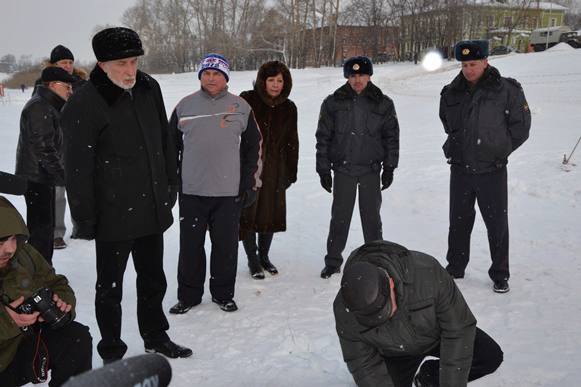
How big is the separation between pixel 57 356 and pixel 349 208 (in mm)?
2953

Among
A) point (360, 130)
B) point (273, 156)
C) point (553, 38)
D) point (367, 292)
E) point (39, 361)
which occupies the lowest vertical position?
point (39, 361)

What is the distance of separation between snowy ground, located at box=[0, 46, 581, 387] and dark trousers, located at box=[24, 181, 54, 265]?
49cm

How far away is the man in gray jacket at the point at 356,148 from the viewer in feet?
15.6

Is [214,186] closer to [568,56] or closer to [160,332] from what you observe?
[160,332]

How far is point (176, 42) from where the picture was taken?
53.5 m

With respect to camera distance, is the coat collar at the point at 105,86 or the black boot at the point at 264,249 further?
the black boot at the point at 264,249

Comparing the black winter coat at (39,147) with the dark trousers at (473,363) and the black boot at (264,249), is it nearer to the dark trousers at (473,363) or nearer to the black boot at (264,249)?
the black boot at (264,249)

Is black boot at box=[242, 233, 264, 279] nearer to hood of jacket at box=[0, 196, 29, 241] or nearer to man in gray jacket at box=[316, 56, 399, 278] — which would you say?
man in gray jacket at box=[316, 56, 399, 278]

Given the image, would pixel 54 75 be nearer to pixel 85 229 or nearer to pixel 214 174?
pixel 214 174

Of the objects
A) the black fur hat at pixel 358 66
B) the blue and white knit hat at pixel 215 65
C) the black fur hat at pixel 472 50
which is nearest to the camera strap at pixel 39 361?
the blue and white knit hat at pixel 215 65

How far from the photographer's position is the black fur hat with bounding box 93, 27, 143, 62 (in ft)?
9.52

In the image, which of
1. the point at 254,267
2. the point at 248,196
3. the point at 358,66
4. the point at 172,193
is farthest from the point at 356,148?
the point at 172,193

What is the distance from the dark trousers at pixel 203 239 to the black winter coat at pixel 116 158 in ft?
2.36

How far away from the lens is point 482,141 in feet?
14.5
